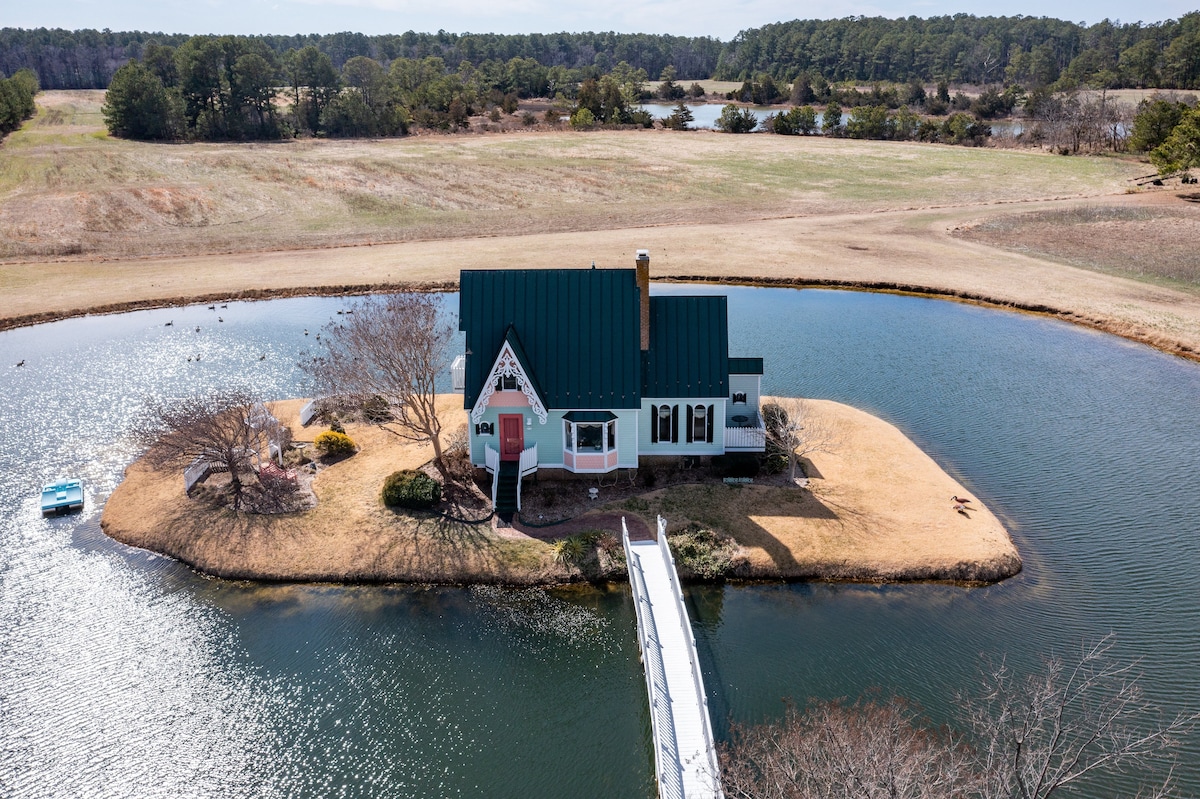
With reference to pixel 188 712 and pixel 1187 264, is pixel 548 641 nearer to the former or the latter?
pixel 188 712

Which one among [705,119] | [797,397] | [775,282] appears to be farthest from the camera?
[705,119]

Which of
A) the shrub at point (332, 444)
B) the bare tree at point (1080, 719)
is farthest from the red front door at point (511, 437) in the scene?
the bare tree at point (1080, 719)

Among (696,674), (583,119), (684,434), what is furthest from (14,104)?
(696,674)

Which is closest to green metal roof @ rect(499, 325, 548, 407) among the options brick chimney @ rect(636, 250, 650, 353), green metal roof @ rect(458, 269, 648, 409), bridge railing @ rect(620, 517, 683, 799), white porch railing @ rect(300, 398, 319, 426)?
green metal roof @ rect(458, 269, 648, 409)

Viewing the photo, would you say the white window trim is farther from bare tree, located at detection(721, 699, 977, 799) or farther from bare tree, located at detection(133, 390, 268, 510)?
bare tree, located at detection(721, 699, 977, 799)

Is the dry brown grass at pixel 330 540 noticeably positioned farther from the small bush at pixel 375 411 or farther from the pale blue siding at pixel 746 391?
the pale blue siding at pixel 746 391

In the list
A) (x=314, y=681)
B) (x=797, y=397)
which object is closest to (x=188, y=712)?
(x=314, y=681)
